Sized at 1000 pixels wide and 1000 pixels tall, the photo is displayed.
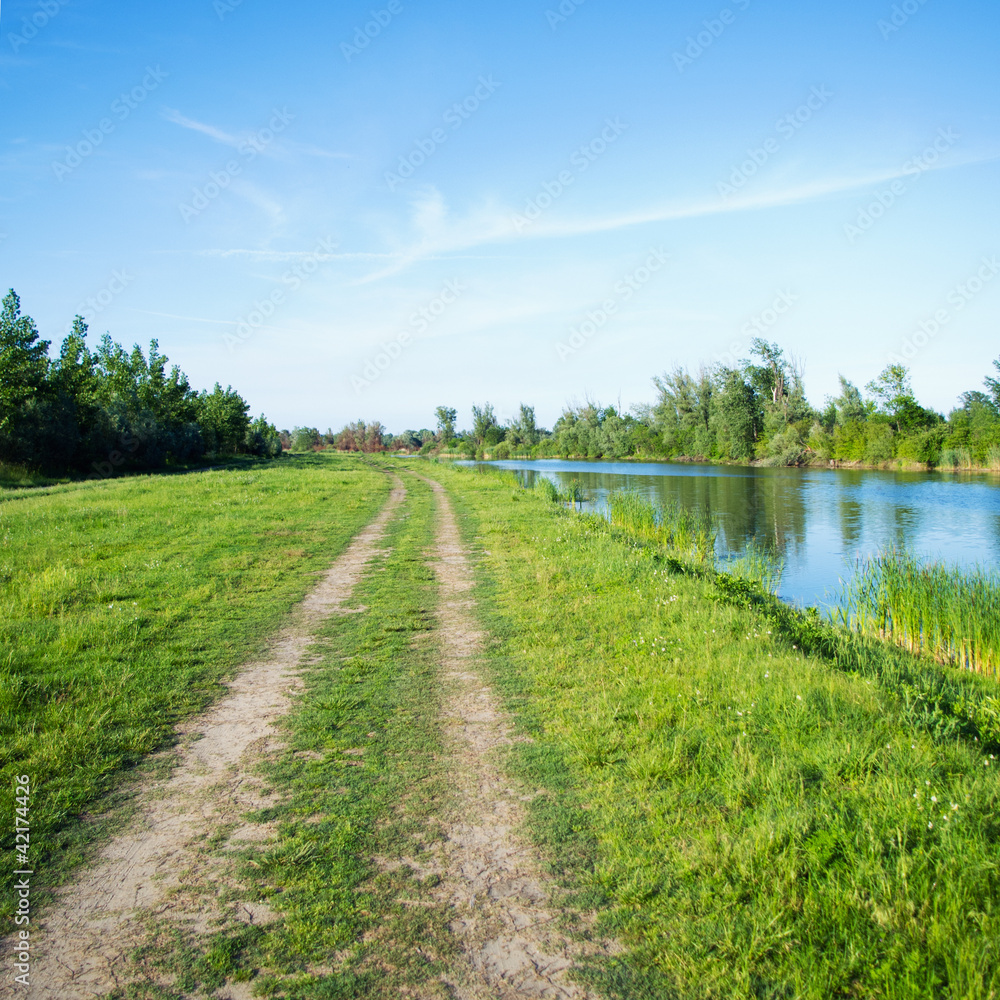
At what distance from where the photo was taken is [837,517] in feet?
81.0

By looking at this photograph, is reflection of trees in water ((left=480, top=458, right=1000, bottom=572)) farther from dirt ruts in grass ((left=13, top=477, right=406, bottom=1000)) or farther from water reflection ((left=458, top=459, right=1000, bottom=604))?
dirt ruts in grass ((left=13, top=477, right=406, bottom=1000))

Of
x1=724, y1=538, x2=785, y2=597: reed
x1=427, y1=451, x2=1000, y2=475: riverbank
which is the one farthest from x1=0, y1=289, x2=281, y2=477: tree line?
x1=427, y1=451, x2=1000, y2=475: riverbank

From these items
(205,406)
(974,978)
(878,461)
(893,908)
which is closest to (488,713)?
(893,908)

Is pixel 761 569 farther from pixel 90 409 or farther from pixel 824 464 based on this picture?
pixel 824 464

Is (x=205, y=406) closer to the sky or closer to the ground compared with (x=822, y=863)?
closer to the sky

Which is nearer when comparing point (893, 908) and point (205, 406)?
point (893, 908)

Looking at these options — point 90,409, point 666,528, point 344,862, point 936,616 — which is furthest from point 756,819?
point 90,409

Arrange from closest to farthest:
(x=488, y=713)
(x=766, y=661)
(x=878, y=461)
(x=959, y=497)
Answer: (x=488, y=713)
(x=766, y=661)
(x=959, y=497)
(x=878, y=461)

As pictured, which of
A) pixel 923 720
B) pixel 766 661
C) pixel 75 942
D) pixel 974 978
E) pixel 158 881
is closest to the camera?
pixel 974 978

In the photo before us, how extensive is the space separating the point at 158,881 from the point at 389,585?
682cm

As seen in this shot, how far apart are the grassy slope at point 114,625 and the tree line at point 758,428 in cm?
5142

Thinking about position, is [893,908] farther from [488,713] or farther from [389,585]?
[389,585]

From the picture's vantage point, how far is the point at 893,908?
2.95 meters

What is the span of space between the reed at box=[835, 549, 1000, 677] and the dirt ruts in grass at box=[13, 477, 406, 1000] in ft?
29.1
